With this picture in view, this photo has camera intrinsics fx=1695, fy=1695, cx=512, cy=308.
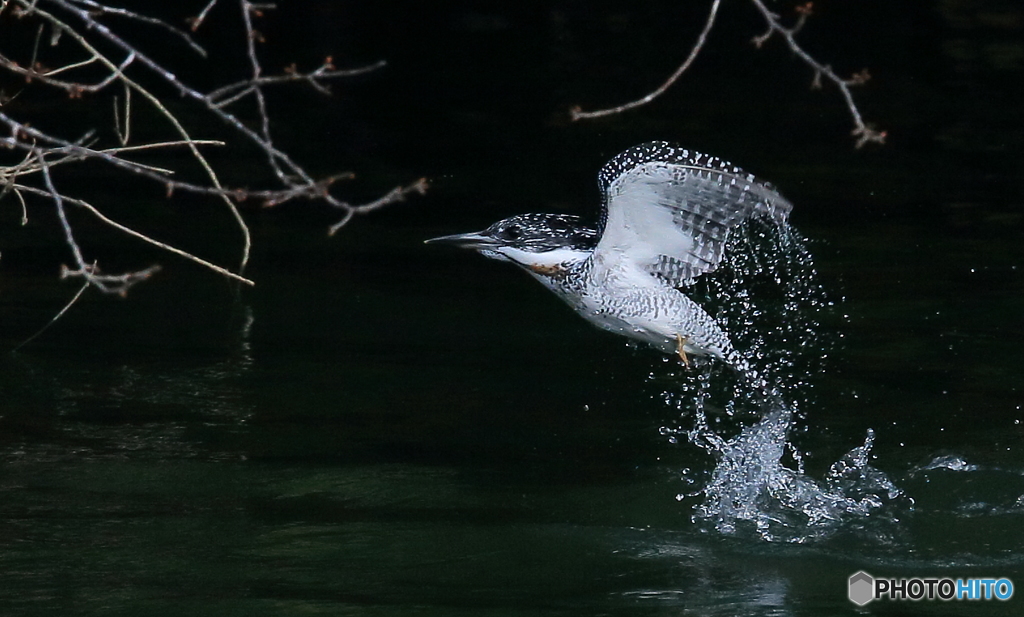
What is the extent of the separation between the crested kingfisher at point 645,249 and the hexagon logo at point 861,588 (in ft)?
3.21

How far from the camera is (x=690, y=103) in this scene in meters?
13.5

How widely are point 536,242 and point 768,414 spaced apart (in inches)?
47.4

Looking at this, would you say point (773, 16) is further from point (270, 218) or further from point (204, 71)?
point (204, 71)

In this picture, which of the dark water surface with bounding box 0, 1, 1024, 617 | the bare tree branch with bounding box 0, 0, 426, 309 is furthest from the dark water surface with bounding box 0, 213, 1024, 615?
the bare tree branch with bounding box 0, 0, 426, 309

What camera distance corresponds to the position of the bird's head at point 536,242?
18.7 ft

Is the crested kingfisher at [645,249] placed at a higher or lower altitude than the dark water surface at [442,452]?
higher

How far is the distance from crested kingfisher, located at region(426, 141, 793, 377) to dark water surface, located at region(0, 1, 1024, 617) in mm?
631

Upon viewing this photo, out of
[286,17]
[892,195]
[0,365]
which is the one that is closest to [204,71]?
[286,17]

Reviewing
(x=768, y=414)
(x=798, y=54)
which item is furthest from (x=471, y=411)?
(x=798, y=54)

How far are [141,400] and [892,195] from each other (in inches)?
210

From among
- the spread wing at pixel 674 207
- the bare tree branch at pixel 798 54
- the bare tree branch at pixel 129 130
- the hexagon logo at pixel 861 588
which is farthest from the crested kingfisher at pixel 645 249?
the bare tree branch at pixel 798 54

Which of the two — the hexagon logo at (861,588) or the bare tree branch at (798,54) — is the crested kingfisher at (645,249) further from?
the bare tree branch at (798,54)

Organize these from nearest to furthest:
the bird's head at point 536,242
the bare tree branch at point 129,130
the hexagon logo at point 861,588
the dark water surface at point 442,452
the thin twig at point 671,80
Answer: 1. the thin twig at point 671,80
2. the bare tree branch at point 129,130
3. the hexagon logo at point 861,588
4. the dark water surface at point 442,452
5. the bird's head at point 536,242

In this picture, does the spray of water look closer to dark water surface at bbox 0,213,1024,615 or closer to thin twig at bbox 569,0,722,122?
dark water surface at bbox 0,213,1024,615
